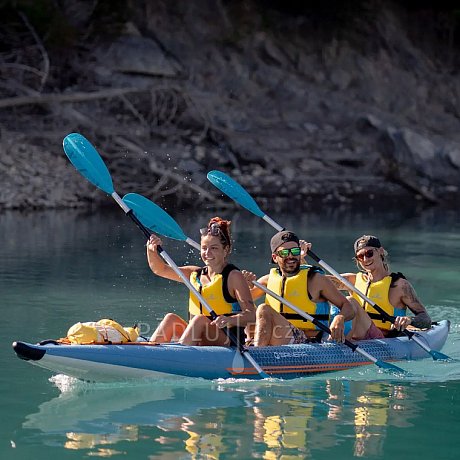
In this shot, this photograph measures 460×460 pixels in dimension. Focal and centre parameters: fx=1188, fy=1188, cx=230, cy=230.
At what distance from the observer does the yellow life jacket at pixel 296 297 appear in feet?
24.2

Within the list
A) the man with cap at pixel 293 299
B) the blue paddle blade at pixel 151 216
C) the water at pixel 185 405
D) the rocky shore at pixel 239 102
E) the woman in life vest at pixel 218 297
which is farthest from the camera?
the rocky shore at pixel 239 102

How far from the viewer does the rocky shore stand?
17609 millimetres

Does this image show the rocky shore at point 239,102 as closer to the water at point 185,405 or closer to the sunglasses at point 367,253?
the water at point 185,405

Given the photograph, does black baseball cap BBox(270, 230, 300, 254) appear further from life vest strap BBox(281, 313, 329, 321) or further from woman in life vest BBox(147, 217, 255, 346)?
life vest strap BBox(281, 313, 329, 321)

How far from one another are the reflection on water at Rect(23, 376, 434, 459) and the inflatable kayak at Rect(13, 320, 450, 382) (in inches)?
3.4

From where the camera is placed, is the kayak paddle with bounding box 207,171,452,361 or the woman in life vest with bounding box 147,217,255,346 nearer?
the woman in life vest with bounding box 147,217,255,346

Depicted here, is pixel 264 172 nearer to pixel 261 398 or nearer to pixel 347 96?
pixel 347 96

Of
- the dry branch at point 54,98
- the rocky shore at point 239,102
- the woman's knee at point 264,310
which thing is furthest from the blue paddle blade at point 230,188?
the dry branch at point 54,98

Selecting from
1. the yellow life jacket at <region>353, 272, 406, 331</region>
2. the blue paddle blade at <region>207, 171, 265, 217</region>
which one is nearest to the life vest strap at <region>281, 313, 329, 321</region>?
the yellow life jacket at <region>353, 272, 406, 331</region>

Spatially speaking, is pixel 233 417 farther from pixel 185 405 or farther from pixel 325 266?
pixel 325 266

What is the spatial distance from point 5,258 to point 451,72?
13.1 meters

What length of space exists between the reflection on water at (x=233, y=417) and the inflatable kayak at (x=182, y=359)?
0.09 m

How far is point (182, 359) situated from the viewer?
680 cm

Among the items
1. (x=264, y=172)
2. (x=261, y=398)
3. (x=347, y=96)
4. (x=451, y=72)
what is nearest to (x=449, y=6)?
(x=451, y=72)
